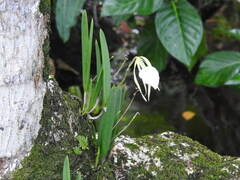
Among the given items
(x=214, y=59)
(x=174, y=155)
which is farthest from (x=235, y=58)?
(x=174, y=155)

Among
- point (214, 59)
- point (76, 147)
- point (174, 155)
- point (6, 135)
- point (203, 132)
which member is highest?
point (6, 135)

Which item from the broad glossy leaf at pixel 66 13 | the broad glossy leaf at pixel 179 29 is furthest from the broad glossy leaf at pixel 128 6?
the broad glossy leaf at pixel 66 13

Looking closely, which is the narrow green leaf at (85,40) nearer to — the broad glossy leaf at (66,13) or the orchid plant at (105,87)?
the orchid plant at (105,87)

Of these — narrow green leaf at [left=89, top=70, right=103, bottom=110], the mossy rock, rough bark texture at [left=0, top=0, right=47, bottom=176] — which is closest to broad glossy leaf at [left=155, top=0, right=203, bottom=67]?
the mossy rock

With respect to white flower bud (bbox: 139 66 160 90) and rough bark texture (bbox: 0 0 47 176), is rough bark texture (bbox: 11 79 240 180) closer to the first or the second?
rough bark texture (bbox: 0 0 47 176)

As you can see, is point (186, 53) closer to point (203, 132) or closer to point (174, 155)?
point (203, 132)

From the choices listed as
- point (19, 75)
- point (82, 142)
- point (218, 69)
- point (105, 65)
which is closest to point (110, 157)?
point (82, 142)
